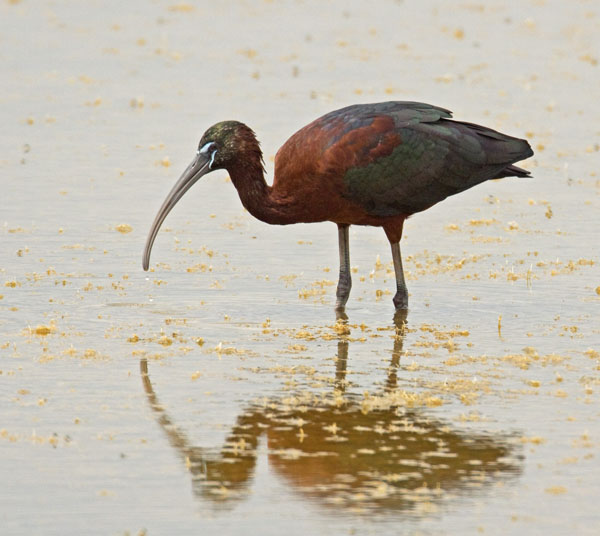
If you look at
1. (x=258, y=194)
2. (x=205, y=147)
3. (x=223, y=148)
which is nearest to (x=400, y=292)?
(x=258, y=194)

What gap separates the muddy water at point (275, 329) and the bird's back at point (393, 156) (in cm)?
87

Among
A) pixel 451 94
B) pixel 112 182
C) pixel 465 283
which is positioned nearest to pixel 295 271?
pixel 465 283

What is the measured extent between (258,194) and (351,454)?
3.29 meters

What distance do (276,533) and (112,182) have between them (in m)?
8.85

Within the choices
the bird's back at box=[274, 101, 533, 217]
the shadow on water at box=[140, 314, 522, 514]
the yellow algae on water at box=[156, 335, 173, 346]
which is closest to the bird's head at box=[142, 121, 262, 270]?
the bird's back at box=[274, 101, 533, 217]

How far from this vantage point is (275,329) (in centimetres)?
1035

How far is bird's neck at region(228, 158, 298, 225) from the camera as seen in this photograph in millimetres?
10664

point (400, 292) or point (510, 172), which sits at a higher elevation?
point (510, 172)

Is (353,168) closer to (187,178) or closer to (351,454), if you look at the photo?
(187,178)

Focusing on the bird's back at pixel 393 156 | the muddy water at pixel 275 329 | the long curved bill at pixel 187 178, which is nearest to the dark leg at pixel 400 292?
the muddy water at pixel 275 329

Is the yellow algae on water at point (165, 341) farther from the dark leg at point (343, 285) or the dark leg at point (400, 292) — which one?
the dark leg at point (400, 292)

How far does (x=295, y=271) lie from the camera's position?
39.8 feet

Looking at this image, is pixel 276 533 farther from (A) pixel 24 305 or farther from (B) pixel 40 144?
(B) pixel 40 144

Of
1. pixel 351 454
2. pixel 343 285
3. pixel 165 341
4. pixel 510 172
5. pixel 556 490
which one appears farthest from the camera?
pixel 510 172
